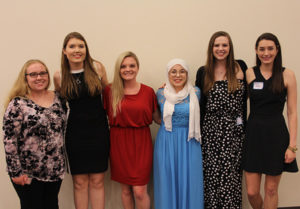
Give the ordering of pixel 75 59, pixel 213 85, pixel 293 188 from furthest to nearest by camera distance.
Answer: pixel 293 188, pixel 213 85, pixel 75 59

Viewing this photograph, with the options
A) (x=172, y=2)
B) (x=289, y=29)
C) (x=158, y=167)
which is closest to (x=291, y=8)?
(x=289, y=29)

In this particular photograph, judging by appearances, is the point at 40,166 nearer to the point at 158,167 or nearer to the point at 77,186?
the point at 77,186

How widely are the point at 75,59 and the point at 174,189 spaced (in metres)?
1.54

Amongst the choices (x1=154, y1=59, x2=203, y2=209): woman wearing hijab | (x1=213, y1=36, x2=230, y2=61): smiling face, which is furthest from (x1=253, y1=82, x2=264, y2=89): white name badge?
(x1=154, y1=59, x2=203, y2=209): woman wearing hijab

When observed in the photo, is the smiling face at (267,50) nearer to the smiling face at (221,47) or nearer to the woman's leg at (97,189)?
the smiling face at (221,47)

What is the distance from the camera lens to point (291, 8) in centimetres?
297

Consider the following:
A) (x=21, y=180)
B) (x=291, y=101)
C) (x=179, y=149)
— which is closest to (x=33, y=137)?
(x=21, y=180)

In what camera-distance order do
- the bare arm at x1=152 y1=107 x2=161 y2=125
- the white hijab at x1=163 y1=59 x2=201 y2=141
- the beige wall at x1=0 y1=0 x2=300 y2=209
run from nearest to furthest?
the white hijab at x1=163 y1=59 x2=201 y2=141 → the bare arm at x1=152 y1=107 x2=161 y2=125 → the beige wall at x1=0 y1=0 x2=300 y2=209

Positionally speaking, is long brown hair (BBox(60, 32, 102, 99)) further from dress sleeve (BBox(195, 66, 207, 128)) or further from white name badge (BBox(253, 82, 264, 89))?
white name badge (BBox(253, 82, 264, 89))

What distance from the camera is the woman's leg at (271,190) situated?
2.31m

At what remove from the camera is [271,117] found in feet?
7.30

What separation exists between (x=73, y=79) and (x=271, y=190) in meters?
2.13

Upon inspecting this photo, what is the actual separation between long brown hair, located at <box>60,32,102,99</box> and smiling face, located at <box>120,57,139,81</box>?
25cm

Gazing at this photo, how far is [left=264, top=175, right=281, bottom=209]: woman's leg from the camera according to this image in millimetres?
2311
